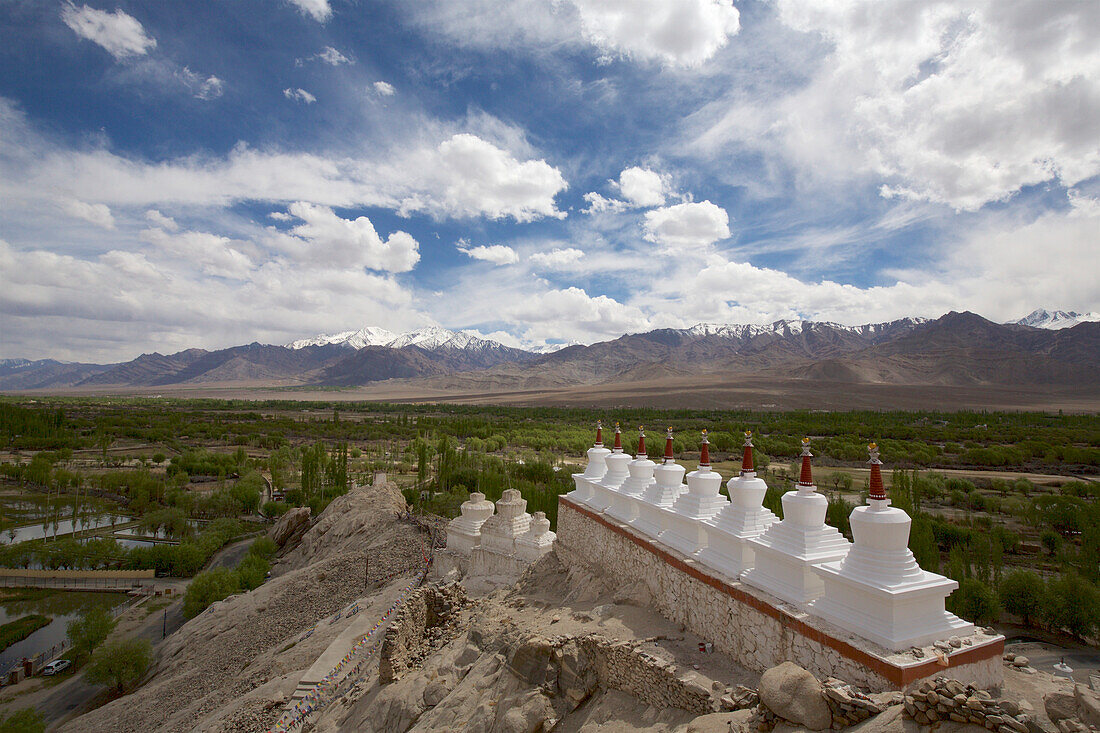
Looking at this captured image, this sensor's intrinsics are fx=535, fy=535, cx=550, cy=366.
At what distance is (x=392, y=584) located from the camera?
1911 centimetres

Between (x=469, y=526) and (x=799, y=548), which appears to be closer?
(x=799, y=548)

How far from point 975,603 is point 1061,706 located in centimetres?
1772

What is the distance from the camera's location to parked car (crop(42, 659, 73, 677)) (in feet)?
74.0

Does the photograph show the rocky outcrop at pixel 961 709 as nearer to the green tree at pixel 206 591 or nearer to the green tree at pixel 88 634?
the green tree at pixel 206 591

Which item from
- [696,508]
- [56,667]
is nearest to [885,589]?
[696,508]

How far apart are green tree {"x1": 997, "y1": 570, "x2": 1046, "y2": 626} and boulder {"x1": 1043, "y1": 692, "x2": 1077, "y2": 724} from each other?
19.0 metres

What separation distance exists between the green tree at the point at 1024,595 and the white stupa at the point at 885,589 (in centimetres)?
1789

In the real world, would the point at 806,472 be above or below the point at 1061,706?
above

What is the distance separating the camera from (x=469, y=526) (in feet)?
56.0

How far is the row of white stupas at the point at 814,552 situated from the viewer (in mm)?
5195

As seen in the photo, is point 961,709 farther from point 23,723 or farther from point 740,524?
point 23,723

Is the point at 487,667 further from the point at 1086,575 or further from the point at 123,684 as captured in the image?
the point at 1086,575

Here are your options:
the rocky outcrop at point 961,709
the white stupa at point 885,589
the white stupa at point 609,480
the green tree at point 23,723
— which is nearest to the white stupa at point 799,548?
the white stupa at point 885,589

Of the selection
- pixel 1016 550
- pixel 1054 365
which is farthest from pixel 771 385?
pixel 1016 550
